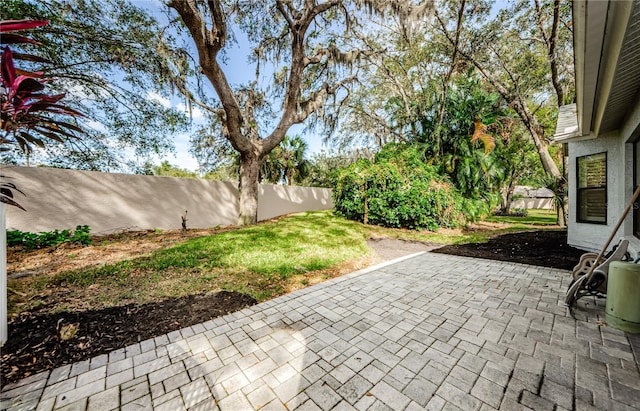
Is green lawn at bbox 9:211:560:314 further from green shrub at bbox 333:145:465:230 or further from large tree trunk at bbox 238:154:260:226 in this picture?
green shrub at bbox 333:145:465:230

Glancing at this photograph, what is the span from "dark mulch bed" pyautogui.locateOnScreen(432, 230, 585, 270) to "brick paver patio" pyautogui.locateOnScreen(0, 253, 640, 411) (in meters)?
2.33

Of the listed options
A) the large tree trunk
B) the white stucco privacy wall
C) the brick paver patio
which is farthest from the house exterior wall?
the white stucco privacy wall

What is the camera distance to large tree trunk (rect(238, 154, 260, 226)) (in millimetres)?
8469

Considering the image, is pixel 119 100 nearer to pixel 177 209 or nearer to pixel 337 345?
pixel 177 209

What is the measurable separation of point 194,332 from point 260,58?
28.6 feet

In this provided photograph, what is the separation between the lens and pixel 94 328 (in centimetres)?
235

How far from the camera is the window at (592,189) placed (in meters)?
5.07

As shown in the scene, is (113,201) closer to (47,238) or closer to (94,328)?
(47,238)

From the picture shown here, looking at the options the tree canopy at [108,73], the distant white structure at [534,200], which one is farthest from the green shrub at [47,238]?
the distant white structure at [534,200]

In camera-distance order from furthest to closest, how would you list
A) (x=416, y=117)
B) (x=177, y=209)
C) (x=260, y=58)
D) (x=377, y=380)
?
(x=416, y=117) < (x=260, y=58) < (x=177, y=209) < (x=377, y=380)

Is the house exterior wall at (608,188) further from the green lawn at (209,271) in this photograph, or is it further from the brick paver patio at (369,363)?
the green lawn at (209,271)

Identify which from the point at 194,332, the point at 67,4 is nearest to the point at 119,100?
the point at 67,4

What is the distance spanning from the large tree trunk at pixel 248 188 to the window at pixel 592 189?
9.17 meters

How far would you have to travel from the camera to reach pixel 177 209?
7512 millimetres
